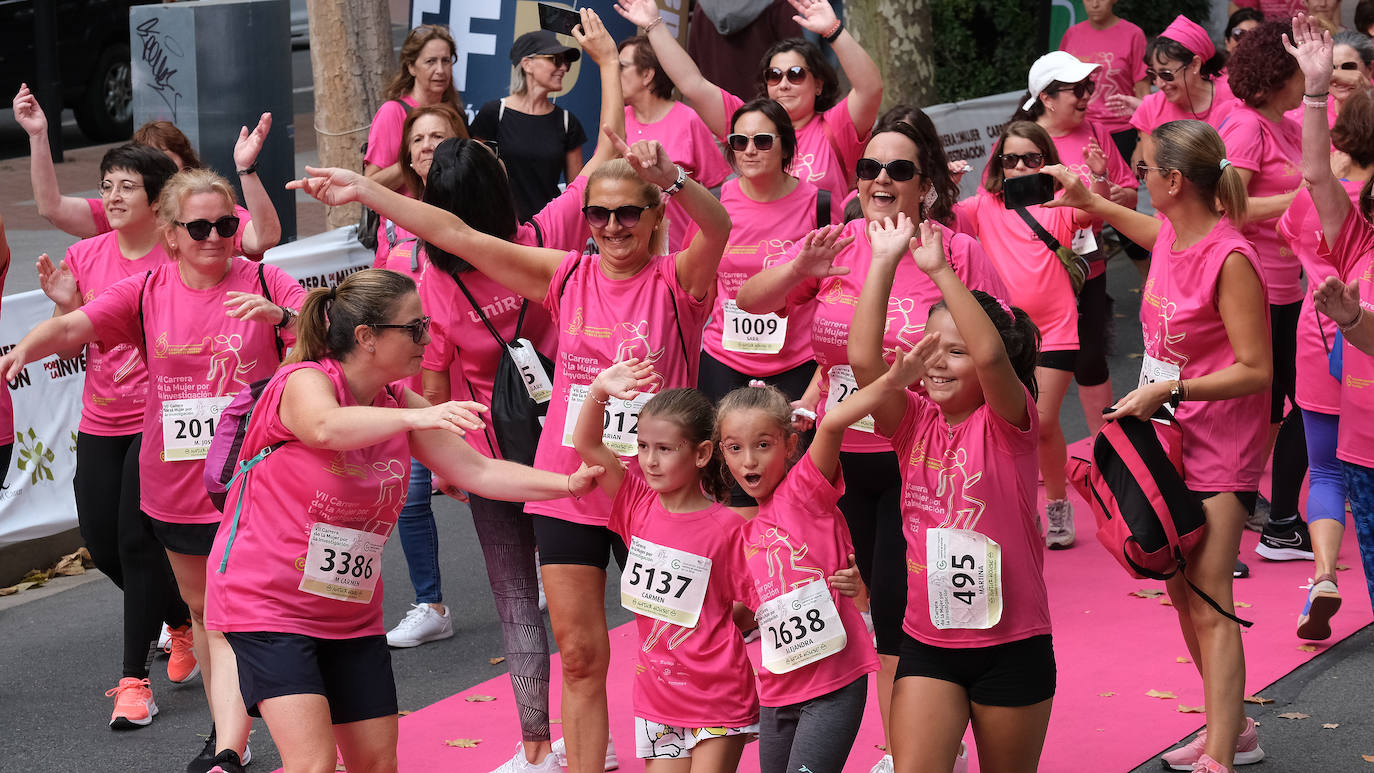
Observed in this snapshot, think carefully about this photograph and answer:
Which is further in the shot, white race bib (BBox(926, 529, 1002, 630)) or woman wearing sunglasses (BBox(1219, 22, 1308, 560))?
woman wearing sunglasses (BBox(1219, 22, 1308, 560))

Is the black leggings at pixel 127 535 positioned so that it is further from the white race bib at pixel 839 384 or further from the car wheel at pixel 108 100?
the car wheel at pixel 108 100

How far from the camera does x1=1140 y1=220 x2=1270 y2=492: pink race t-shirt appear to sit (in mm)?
4719

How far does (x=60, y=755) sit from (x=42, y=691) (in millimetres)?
705

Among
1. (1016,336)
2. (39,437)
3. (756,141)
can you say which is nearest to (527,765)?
(1016,336)

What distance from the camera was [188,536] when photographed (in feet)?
17.7

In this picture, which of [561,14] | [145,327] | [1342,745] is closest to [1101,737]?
[1342,745]

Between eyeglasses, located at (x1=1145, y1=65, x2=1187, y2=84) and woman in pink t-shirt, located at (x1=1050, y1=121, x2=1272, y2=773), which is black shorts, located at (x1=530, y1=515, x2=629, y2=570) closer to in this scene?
woman in pink t-shirt, located at (x1=1050, y1=121, x2=1272, y2=773)

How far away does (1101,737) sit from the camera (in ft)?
17.7

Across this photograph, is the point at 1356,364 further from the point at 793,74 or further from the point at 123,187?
the point at 123,187

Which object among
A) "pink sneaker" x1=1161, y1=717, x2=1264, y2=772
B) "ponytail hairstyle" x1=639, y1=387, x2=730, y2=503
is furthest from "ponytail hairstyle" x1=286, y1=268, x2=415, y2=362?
"pink sneaker" x1=1161, y1=717, x2=1264, y2=772

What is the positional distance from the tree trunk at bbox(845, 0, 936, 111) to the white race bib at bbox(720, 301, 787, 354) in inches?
301

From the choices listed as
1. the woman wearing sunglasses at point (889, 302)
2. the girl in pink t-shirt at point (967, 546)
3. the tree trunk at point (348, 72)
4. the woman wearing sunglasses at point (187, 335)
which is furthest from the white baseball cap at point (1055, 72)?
the tree trunk at point (348, 72)

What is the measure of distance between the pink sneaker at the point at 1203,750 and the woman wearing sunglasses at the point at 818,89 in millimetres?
2735

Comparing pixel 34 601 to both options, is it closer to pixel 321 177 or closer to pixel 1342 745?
pixel 321 177
